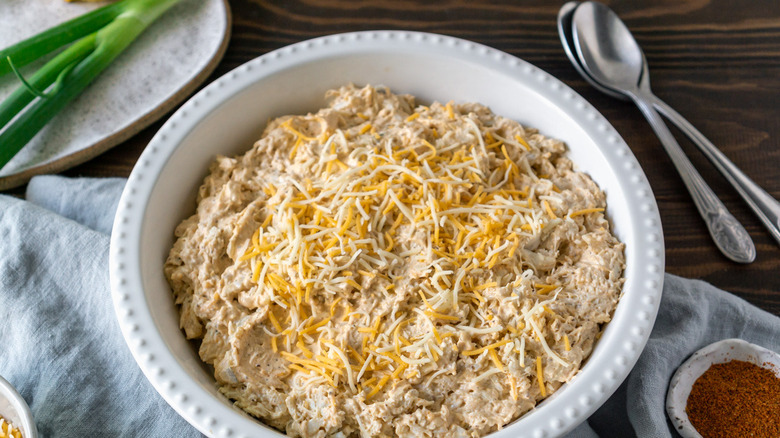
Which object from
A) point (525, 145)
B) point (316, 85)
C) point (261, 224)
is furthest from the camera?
point (316, 85)

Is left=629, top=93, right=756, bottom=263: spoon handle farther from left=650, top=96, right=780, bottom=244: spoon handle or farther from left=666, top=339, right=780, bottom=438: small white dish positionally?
left=666, top=339, right=780, bottom=438: small white dish

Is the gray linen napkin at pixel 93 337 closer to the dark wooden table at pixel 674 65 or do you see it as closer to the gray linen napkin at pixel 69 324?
the gray linen napkin at pixel 69 324

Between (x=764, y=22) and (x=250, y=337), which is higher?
(x=764, y=22)

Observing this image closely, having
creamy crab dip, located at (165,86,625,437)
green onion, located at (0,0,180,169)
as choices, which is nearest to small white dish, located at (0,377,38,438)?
creamy crab dip, located at (165,86,625,437)

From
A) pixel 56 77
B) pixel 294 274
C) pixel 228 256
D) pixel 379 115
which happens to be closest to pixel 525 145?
pixel 379 115

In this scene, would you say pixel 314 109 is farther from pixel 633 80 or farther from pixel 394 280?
pixel 633 80

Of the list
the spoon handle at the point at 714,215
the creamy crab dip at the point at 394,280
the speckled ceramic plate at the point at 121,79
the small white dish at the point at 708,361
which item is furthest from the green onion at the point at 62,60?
the small white dish at the point at 708,361

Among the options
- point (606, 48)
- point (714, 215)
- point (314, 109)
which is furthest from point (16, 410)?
point (606, 48)

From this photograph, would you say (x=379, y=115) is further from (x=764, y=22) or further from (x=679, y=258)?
(x=764, y=22)
